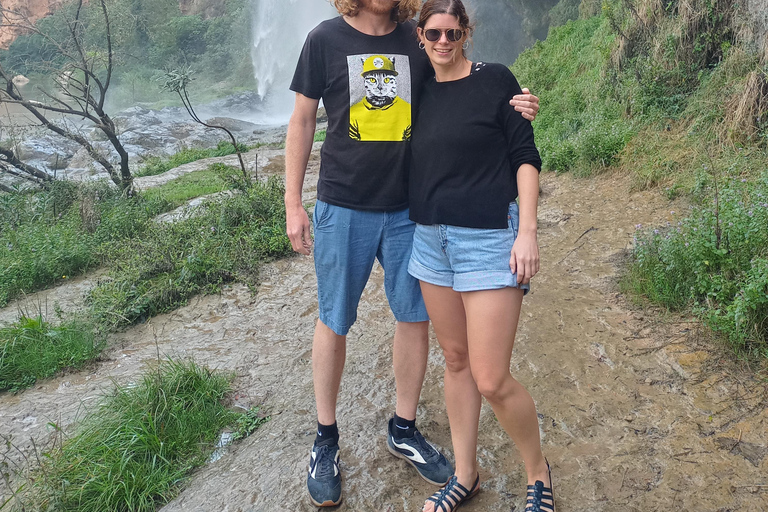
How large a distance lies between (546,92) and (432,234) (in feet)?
26.8

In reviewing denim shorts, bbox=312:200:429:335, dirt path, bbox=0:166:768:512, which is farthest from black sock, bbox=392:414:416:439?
denim shorts, bbox=312:200:429:335

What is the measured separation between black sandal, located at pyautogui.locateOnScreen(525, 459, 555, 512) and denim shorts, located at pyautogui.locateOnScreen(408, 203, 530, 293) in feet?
2.35

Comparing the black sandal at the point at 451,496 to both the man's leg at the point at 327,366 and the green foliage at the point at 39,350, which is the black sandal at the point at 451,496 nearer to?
the man's leg at the point at 327,366

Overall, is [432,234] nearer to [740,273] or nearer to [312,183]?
[740,273]

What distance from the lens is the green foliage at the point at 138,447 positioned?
94.9 inches

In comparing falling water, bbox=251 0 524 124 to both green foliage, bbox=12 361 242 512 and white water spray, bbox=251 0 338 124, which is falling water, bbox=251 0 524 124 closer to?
white water spray, bbox=251 0 338 124

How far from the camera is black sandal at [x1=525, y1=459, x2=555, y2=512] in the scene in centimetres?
192

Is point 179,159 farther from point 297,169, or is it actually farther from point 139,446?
point 297,169

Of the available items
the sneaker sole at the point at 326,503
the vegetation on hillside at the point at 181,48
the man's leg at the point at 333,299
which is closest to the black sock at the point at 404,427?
the man's leg at the point at 333,299

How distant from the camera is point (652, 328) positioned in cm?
320

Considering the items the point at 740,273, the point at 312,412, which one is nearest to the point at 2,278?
the point at 312,412

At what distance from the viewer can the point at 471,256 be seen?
1753 millimetres

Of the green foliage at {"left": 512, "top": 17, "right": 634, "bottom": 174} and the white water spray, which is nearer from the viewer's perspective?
the green foliage at {"left": 512, "top": 17, "right": 634, "bottom": 174}

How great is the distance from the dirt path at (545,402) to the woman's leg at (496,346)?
55 centimetres
